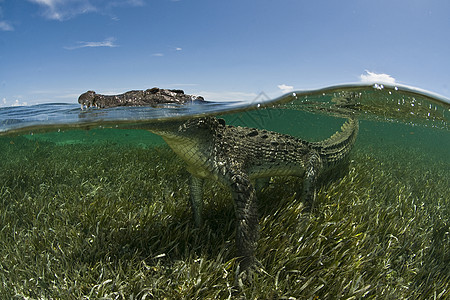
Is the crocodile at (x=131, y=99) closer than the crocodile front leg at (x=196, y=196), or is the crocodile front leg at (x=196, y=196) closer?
the crocodile front leg at (x=196, y=196)

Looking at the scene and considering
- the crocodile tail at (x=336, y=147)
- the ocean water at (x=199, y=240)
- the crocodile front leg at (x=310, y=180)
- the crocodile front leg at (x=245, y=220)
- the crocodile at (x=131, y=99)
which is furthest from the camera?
the crocodile at (x=131, y=99)

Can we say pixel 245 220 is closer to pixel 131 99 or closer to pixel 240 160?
pixel 240 160

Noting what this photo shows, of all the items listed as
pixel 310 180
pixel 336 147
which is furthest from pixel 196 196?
pixel 336 147

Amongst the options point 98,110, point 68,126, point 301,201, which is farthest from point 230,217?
point 68,126

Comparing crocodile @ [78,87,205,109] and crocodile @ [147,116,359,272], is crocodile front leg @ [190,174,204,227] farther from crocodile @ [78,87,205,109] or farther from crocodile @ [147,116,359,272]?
crocodile @ [78,87,205,109]

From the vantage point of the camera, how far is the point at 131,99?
243 inches

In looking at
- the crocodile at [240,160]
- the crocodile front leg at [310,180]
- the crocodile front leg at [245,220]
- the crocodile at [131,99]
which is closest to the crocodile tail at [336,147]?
the crocodile front leg at [310,180]

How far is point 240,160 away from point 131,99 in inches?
133

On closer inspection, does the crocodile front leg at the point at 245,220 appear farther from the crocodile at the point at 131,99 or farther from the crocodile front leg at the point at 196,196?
the crocodile at the point at 131,99

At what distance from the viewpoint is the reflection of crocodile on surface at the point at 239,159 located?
3.49 metres

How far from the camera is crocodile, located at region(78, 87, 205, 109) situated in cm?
605

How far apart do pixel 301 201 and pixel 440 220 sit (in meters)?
3.40

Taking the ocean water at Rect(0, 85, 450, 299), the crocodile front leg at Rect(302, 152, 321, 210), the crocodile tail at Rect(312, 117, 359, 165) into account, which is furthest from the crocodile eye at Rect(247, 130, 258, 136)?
the crocodile tail at Rect(312, 117, 359, 165)

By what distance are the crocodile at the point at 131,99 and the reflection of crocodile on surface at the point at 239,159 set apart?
2.48 m
